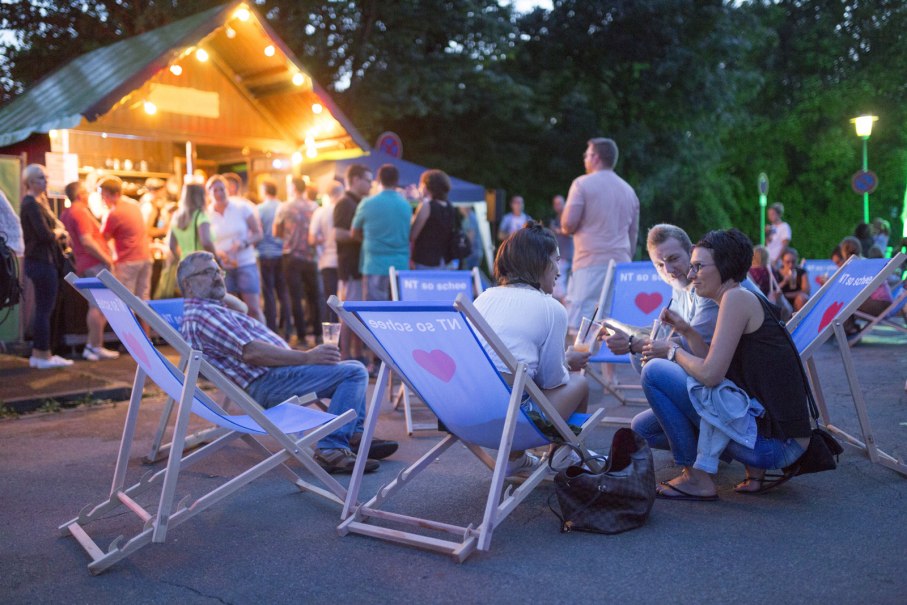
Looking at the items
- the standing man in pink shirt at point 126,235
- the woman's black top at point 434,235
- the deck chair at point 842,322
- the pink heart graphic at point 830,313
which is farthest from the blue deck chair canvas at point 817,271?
the standing man in pink shirt at point 126,235

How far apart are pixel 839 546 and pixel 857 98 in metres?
32.3

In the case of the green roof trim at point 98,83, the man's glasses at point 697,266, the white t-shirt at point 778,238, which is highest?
the green roof trim at point 98,83

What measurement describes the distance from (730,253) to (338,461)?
219 cm

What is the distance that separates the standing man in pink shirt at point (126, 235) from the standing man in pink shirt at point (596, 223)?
14.7 feet

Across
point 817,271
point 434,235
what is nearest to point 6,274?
point 434,235

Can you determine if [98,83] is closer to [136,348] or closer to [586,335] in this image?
[136,348]

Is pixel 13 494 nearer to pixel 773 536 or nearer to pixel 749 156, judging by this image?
pixel 773 536

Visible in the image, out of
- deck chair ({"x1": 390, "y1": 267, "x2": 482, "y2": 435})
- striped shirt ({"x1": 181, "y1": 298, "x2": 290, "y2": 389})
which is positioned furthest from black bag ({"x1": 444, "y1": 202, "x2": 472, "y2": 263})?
striped shirt ({"x1": 181, "y1": 298, "x2": 290, "y2": 389})

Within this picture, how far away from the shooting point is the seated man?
4.75m

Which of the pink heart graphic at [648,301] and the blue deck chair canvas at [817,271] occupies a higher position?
the pink heart graphic at [648,301]

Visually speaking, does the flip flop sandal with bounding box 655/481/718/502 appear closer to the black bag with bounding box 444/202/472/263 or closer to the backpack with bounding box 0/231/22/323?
the black bag with bounding box 444/202/472/263

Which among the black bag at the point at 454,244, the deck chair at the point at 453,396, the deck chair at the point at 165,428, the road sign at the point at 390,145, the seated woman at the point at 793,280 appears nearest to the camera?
the deck chair at the point at 453,396

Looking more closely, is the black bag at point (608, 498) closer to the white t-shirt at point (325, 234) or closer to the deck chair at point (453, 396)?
the deck chair at point (453, 396)

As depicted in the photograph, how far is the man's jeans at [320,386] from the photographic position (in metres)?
4.86
